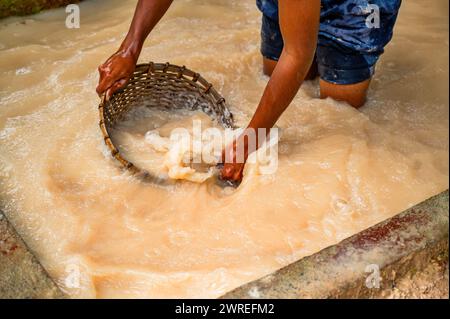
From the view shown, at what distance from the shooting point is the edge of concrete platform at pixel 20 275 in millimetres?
2127

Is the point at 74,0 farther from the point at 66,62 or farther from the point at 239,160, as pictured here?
the point at 239,160

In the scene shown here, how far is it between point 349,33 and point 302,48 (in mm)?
869

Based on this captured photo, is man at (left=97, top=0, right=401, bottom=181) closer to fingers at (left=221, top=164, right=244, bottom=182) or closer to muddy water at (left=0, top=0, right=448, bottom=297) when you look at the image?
fingers at (left=221, top=164, right=244, bottom=182)

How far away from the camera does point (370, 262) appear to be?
2178mm

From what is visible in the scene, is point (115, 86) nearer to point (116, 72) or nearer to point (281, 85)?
point (116, 72)

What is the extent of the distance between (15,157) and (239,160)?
1.28m

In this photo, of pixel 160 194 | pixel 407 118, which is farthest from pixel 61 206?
pixel 407 118

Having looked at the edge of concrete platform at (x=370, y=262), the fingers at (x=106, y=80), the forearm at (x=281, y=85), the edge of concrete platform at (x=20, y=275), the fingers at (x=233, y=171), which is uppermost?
the forearm at (x=281, y=85)

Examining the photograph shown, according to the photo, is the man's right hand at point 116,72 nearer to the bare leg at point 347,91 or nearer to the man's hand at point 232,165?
the man's hand at point 232,165

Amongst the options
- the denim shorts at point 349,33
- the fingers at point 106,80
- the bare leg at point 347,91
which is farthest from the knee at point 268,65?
the fingers at point 106,80

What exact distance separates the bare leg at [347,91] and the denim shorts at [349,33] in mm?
42

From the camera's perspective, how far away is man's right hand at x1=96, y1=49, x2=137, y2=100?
3.03 metres

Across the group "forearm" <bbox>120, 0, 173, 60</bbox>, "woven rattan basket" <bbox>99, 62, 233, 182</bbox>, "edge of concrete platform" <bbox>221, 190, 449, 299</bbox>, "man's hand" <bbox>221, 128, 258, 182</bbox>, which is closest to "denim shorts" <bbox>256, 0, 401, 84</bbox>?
"woven rattan basket" <bbox>99, 62, 233, 182</bbox>

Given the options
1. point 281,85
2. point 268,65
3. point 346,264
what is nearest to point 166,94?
point 268,65
